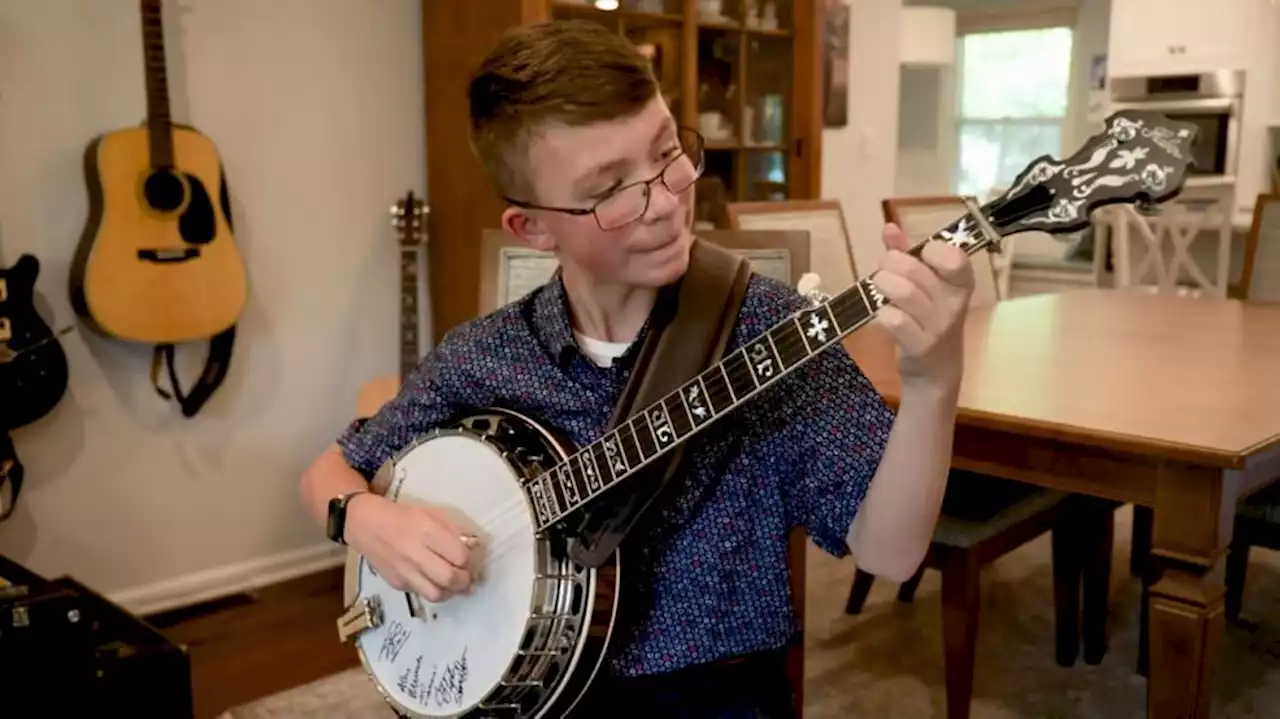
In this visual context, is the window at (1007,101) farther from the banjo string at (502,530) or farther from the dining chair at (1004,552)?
the banjo string at (502,530)

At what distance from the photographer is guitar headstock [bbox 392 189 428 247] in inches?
108

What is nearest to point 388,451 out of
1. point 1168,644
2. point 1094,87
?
point 1168,644

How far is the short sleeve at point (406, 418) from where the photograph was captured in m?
1.21

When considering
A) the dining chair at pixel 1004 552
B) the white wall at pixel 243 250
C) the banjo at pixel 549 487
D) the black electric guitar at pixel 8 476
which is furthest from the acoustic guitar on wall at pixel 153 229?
the dining chair at pixel 1004 552

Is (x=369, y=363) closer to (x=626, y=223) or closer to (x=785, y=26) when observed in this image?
(x=785, y=26)

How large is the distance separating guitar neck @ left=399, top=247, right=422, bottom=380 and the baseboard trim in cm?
54

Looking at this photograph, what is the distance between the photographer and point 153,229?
2346 mm

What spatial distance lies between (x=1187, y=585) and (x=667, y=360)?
2.82 feet

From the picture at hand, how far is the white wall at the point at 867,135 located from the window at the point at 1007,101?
2.55 meters

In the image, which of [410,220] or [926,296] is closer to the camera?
[926,296]

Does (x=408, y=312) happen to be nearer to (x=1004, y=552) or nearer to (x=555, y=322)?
(x=1004, y=552)

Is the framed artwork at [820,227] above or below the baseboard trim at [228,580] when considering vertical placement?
above

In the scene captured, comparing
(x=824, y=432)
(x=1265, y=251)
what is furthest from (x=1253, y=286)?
(x=824, y=432)

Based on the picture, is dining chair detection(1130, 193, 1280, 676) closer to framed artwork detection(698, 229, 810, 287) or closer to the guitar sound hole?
framed artwork detection(698, 229, 810, 287)
